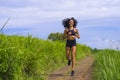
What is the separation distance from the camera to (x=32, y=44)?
14.0 m

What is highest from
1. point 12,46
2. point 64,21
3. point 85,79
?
point 64,21

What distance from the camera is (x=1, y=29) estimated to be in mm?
10805

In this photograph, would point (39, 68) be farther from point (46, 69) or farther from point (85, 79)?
point (46, 69)

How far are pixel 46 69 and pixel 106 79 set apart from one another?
21.5 feet

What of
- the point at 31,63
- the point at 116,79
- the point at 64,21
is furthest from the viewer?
the point at 64,21

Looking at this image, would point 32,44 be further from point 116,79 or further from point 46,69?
point 116,79

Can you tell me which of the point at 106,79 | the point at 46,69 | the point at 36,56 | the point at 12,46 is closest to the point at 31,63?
the point at 36,56

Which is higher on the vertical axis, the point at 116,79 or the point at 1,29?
the point at 1,29

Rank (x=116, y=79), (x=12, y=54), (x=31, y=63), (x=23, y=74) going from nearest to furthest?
(x=116, y=79)
(x=12, y=54)
(x=23, y=74)
(x=31, y=63)

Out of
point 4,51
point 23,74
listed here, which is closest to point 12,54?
point 4,51

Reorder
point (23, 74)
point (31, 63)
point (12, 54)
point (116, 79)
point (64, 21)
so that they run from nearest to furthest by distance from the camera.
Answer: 1. point (116, 79)
2. point (12, 54)
3. point (23, 74)
4. point (31, 63)
5. point (64, 21)

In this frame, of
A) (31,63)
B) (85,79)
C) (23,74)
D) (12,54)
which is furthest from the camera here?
(85,79)

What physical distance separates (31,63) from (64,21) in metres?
3.78

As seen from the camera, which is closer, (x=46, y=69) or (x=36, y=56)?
(x=36, y=56)
